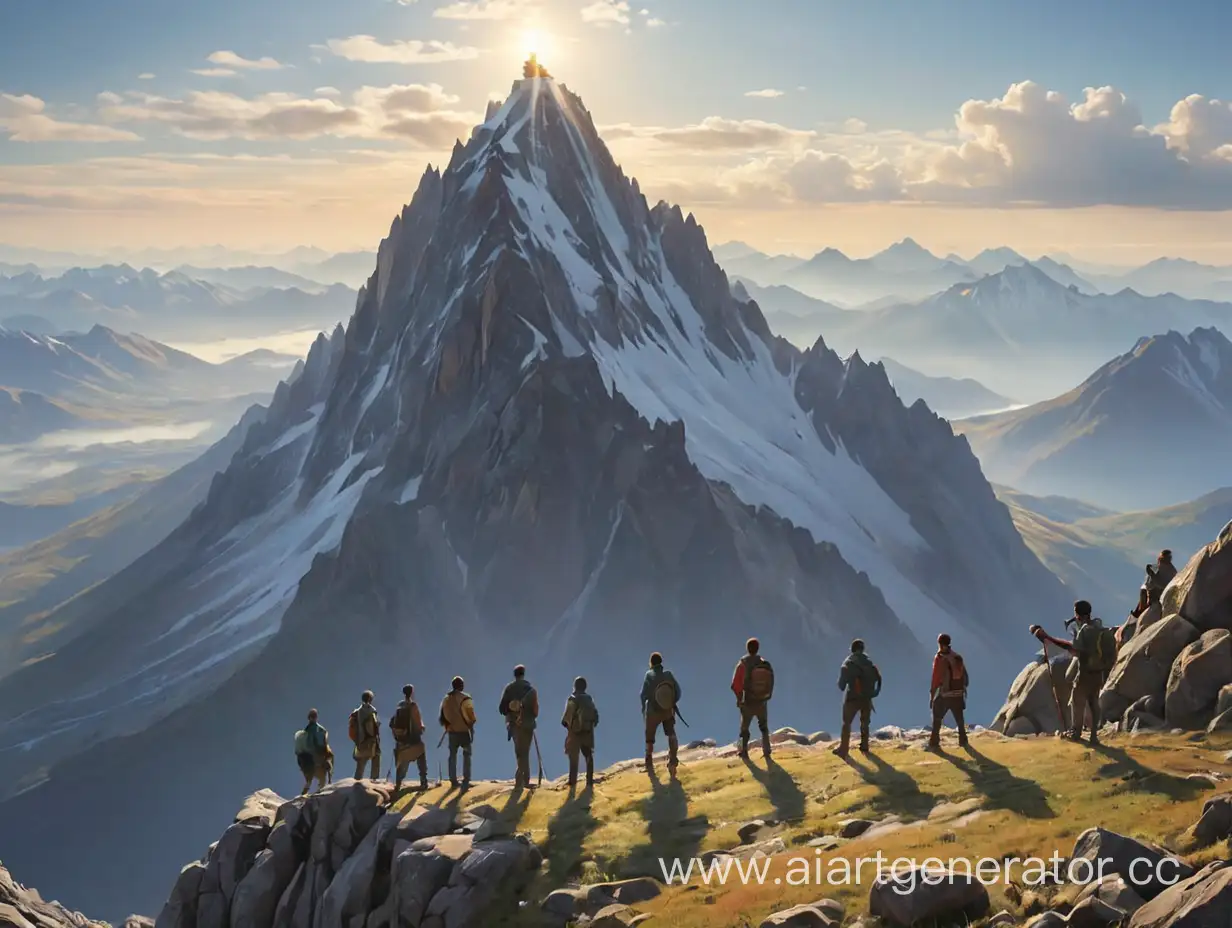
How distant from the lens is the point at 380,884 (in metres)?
39.0

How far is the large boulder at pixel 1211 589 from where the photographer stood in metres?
42.5

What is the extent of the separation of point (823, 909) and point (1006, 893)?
13.4ft

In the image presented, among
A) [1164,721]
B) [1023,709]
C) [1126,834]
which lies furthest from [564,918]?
[1023,709]

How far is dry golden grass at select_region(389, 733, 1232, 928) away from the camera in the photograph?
29.5 m

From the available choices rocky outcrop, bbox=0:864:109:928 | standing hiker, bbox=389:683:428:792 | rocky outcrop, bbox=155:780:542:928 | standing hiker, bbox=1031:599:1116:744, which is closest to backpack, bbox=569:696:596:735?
rocky outcrop, bbox=155:780:542:928

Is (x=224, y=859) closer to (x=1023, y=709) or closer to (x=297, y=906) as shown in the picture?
(x=297, y=906)

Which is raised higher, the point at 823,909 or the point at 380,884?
the point at 823,909

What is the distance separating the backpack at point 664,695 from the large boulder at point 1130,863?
766 inches

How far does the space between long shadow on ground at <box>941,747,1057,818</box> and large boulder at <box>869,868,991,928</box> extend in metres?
7.13

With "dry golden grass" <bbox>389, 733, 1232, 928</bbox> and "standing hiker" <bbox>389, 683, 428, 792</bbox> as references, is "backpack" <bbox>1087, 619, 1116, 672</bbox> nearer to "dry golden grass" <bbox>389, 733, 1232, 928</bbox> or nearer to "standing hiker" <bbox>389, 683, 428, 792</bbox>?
"dry golden grass" <bbox>389, 733, 1232, 928</bbox>

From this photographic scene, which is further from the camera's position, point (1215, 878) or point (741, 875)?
point (741, 875)

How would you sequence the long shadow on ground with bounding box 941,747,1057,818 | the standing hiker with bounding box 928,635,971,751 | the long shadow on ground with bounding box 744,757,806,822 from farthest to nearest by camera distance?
1. the standing hiker with bounding box 928,635,971,751
2. the long shadow on ground with bounding box 744,757,806,822
3. the long shadow on ground with bounding box 941,747,1057,818

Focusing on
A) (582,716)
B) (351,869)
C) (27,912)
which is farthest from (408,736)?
(27,912)

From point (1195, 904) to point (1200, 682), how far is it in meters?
21.1
